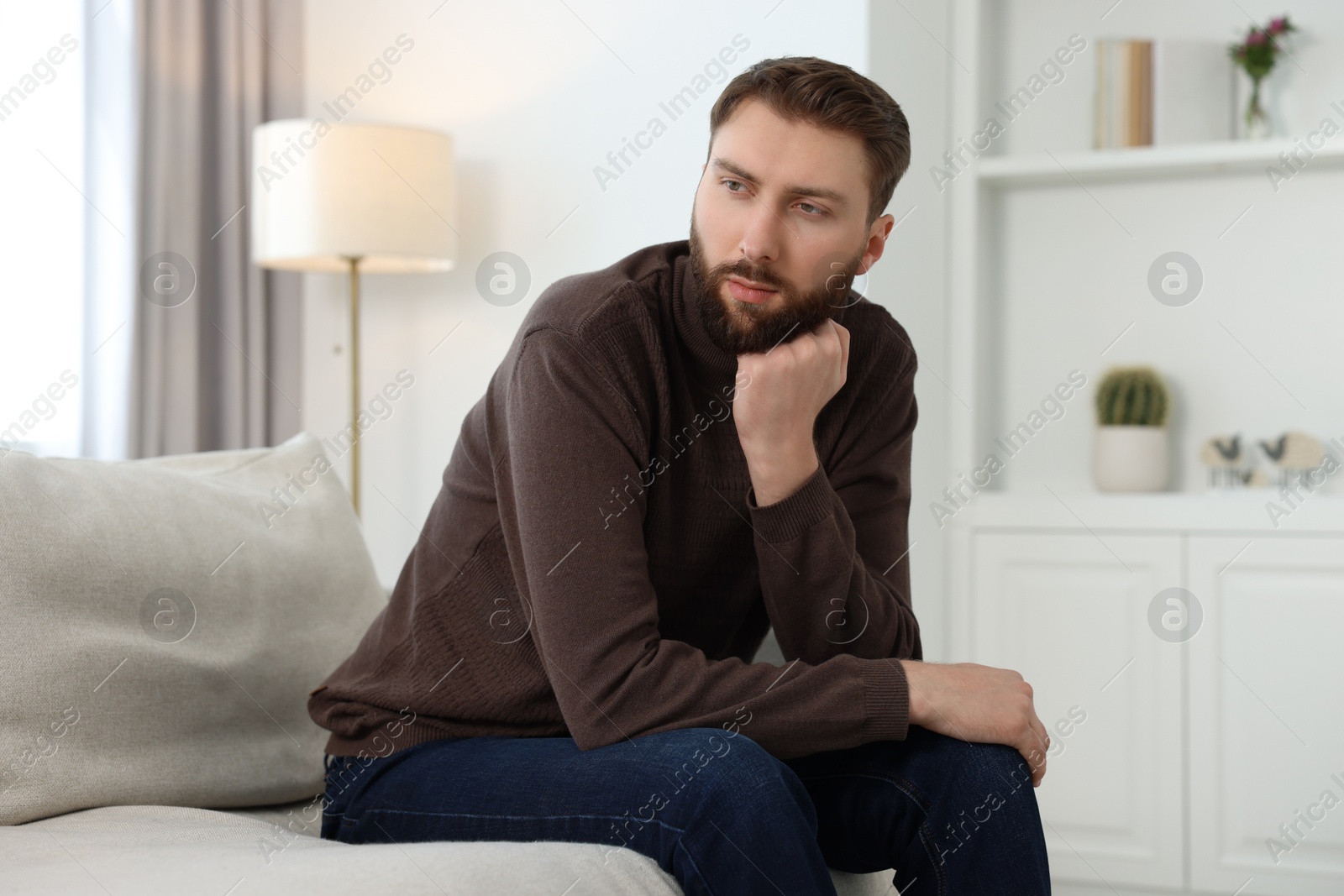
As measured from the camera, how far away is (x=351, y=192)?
2.42 metres

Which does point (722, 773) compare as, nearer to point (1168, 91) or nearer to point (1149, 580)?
point (1149, 580)

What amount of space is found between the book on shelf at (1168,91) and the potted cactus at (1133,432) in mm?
516

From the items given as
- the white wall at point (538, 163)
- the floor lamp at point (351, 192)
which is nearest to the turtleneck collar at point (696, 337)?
the white wall at point (538, 163)

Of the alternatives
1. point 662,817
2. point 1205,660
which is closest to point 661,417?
point 662,817

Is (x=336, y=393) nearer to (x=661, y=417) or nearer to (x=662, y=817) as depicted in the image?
(x=661, y=417)

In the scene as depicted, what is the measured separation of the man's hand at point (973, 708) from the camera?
1108 millimetres

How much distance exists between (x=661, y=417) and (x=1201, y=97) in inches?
73.8

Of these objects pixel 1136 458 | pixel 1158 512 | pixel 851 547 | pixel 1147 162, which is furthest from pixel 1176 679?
pixel 851 547

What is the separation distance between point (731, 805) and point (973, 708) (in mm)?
279

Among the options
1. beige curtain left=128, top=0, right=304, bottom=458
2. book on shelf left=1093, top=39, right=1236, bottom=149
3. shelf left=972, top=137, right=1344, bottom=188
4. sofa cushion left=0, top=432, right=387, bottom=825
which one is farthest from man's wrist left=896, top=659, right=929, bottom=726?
beige curtain left=128, top=0, right=304, bottom=458

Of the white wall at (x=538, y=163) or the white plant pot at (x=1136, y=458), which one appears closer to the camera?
the white wall at (x=538, y=163)

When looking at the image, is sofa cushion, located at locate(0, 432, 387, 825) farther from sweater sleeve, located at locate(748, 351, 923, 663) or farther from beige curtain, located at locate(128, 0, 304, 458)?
beige curtain, located at locate(128, 0, 304, 458)

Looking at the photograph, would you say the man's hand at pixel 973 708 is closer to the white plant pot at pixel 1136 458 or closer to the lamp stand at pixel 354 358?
the white plant pot at pixel 1136 458

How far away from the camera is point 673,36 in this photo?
237cm
